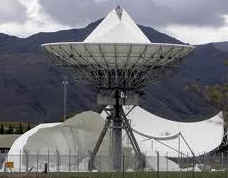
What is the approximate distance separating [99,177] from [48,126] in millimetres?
36652

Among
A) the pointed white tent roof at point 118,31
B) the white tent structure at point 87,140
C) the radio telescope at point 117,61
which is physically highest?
the pointed white tent roof at point 118,31

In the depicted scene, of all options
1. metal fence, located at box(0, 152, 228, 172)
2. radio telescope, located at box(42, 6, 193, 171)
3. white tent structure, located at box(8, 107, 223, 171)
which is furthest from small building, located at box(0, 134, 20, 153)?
radio telescope, located at box(42, 6, 193, 171)

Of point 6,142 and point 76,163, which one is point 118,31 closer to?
point 76,163

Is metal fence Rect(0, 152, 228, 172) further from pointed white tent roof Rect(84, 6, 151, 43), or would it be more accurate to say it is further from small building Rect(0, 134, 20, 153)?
small building Rect(0, 134, 20, 153)

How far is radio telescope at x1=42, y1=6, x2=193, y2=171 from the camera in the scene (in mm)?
79000

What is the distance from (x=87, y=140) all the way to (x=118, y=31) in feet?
51.8

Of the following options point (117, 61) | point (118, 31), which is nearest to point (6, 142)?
point (118, 31)

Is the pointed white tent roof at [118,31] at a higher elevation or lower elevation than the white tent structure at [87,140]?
higher

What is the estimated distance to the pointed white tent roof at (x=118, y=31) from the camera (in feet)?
277

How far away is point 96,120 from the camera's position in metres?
99.9

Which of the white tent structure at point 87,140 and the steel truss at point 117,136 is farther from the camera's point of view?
the white tent structure at point 87,140

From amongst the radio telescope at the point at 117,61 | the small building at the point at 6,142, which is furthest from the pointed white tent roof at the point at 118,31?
the small building at the point at 6,142

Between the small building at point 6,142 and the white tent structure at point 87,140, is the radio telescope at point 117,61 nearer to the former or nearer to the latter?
the white tent structure at point 87,140

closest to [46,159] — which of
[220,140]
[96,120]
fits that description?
[96,120]
